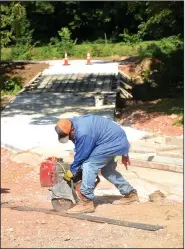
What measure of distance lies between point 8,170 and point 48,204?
3137 millimetres

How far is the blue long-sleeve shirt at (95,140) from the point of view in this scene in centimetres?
627

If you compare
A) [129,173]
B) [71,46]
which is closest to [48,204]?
[129,173]

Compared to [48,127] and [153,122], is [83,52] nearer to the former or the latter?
[48,127]

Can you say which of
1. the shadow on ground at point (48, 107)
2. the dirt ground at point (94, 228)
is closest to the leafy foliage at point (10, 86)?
the shadow on ground at point (48, 107)

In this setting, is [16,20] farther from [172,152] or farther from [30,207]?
[30,207]

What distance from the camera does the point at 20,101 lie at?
1856 cm

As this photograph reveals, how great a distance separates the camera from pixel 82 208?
21.4 ft

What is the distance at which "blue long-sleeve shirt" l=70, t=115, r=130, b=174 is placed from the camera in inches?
247

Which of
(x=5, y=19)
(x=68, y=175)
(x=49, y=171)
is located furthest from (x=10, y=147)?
(x=5, y=19)

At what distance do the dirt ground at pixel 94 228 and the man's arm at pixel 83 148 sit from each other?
71 cm

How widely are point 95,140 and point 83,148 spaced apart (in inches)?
7.6

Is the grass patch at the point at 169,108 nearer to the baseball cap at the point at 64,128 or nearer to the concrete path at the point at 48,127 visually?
the concrete path at the point at 48,127

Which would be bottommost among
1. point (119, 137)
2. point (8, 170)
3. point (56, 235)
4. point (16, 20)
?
point (8, 170)

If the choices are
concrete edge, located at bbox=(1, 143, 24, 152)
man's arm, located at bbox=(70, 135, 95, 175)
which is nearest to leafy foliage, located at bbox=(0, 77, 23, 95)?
concrete edge, located at bbox=(1, 143, 24, 152)
